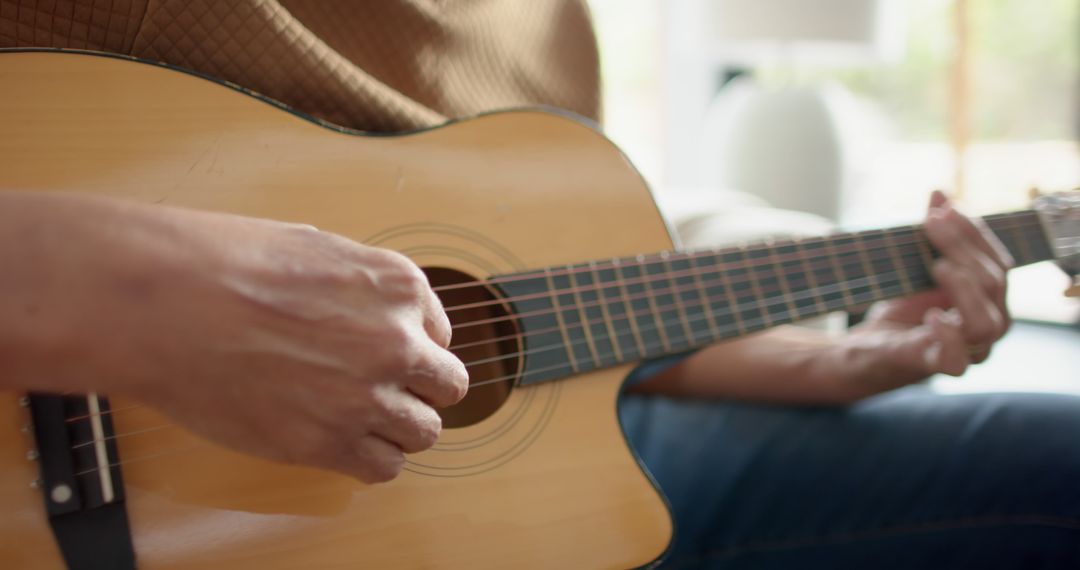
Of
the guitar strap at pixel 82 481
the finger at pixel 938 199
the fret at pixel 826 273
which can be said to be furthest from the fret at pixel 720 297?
the guitar strap at pixel 82 481

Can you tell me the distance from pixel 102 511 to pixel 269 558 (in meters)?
0.11

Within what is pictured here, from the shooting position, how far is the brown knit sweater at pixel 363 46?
664 mm

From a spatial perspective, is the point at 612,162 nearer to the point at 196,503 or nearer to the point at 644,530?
the point at 644,530

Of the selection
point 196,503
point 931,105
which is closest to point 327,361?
point 196,503

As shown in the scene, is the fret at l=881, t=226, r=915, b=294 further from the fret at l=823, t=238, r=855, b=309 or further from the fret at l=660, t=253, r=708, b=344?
the fret at l=660, t=253, r=708, b=344

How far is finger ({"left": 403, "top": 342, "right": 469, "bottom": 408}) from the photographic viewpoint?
49 cm

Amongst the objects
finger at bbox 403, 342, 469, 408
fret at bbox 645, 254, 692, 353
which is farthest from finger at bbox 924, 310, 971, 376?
finger at bbox 403, 342, 469, 408

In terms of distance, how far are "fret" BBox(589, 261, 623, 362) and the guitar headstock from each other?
22.1 inches

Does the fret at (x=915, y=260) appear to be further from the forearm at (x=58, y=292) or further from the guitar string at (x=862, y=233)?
the forearm at (x=58, y=292)

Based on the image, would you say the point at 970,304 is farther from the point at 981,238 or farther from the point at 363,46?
the point at 363,46

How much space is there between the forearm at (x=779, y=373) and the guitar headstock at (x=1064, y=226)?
0.80ft

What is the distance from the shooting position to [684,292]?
0.80 m

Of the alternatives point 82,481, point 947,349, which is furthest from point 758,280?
point 82,481

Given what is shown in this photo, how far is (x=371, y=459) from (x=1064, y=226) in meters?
0.85
